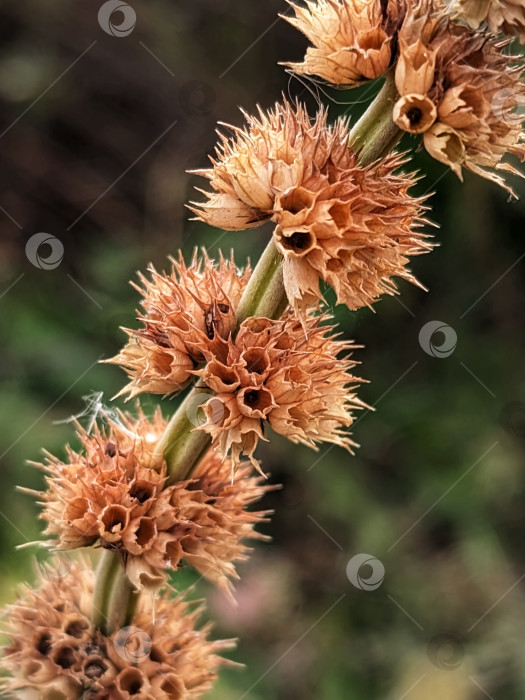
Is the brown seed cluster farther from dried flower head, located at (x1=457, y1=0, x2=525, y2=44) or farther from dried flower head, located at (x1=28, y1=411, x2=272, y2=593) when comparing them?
dried flower head, located at (x1=28, y1=411, x2=272, y2=593)

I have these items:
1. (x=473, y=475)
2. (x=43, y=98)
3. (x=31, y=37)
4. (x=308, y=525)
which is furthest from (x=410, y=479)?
(x=31, y=37)

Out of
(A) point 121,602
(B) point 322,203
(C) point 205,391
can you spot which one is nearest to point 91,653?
(A) point 121,602

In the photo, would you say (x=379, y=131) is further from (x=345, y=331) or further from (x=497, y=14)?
(x=345, y=331)

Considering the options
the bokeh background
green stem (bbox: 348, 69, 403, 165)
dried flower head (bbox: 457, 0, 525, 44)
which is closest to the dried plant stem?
green stem (bbox: 348, 69, 403, 165)

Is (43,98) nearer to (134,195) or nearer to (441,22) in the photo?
(134,195)

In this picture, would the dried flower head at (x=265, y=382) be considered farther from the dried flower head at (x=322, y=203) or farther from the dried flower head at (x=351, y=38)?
the dried flower head at (x=351, y=38)
